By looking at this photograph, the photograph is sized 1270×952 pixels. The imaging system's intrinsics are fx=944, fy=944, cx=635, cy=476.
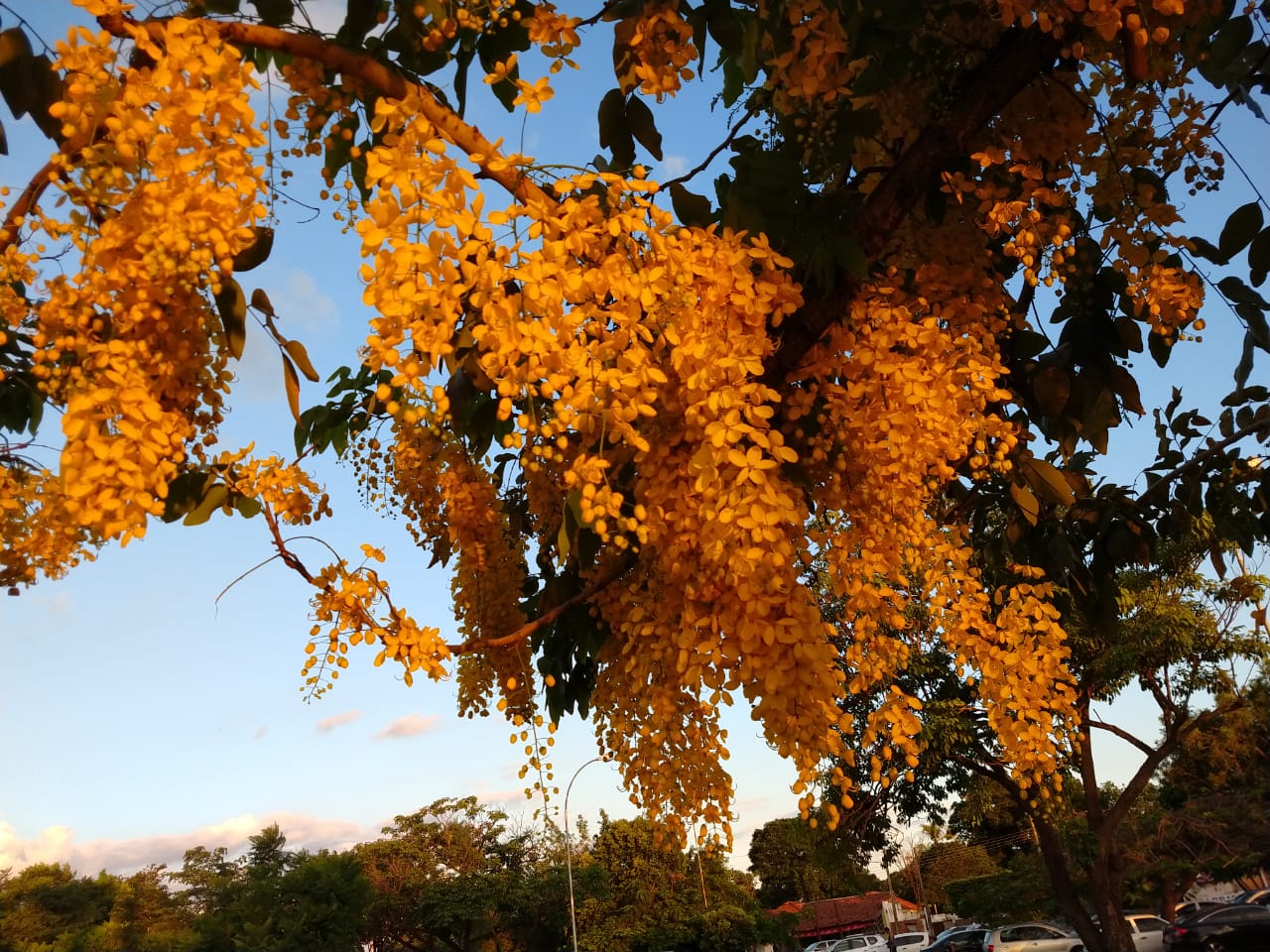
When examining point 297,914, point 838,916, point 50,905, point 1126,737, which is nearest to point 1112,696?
point 1126,737

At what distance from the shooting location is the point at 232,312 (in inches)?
66.6

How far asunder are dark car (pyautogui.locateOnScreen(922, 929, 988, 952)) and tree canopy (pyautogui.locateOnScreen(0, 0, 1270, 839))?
24.4 metres

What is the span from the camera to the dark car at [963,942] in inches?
950

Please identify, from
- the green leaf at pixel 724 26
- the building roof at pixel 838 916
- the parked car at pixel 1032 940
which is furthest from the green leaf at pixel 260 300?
the building roof at pixel 838 916

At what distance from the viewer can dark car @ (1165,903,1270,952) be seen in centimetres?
1733

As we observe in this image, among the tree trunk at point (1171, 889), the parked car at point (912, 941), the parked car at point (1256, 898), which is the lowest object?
the parked car at point (912, 941)

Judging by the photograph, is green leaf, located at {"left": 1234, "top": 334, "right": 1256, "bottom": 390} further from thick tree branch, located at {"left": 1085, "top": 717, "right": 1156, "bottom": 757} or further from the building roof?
the building roof

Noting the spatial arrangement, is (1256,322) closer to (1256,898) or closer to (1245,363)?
(1245,363)

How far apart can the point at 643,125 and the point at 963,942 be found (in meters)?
27.6

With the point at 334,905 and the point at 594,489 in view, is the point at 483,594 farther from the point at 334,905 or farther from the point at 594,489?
the point at 334,905

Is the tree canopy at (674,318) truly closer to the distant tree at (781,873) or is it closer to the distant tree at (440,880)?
the distant tree at (440,880)

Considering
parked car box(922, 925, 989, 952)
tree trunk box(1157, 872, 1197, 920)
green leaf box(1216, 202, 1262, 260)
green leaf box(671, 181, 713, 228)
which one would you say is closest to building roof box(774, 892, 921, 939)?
parked car box(922, 925, 989, 952)

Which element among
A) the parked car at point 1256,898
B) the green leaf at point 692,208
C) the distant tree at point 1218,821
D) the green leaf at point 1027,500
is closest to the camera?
the green leaf at point 692,208

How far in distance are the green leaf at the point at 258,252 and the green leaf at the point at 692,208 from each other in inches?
32.8
